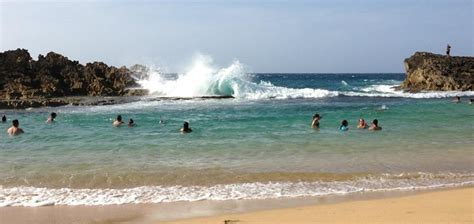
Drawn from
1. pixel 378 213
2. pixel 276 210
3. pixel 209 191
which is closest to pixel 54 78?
pixel 209 191

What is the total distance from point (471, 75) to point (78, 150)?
134 feet

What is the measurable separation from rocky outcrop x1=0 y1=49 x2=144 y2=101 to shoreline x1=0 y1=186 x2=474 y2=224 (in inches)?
1067

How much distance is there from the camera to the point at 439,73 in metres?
44.8

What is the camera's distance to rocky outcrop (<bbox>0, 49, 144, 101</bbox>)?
114 ft

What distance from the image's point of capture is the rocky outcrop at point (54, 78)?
114ft

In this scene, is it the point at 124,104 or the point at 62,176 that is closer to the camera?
the point at 62,176

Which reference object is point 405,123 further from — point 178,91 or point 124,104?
point 178,91

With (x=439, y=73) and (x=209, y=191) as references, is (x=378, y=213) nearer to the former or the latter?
(x=209, y=191)

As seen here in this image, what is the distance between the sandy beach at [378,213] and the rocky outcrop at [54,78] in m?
28.6

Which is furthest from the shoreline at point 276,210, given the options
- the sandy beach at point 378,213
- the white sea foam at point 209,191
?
the white sea foam at point 209,191

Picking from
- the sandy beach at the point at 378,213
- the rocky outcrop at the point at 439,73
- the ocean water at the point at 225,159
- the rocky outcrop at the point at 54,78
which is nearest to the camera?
the sandy beach at the point at 378,213

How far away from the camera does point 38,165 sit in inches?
441

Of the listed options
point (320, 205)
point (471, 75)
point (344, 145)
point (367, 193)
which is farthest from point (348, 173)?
point (471, 75)

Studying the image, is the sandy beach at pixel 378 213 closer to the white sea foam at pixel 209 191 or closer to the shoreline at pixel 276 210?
the shoreline at pixel 276 210
